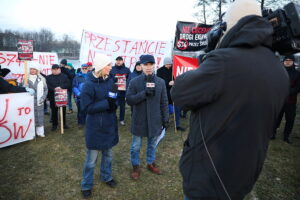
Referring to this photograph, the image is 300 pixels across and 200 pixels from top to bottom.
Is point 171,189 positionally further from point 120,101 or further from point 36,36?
point 36,36

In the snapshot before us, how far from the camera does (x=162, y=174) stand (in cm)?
349

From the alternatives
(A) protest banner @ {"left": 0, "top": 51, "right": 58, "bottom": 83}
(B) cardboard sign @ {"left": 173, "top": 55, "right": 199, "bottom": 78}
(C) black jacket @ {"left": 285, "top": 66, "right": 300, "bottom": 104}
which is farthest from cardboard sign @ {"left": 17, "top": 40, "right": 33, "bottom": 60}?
(C) black jacket @ {"left": 285, "top": 66, "right": 300, "bottom": 104}

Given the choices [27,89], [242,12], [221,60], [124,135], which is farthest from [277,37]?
[27,89]

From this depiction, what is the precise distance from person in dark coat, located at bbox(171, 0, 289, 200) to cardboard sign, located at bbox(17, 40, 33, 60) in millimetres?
5694

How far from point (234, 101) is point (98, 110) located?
1957 millimetres

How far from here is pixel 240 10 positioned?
3.87ft

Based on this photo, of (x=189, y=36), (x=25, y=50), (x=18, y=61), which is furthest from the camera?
(x=18, y=61)

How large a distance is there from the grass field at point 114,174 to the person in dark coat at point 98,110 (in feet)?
1.80

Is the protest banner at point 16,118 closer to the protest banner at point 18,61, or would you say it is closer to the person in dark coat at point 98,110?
the person in dark coat at point 98,110

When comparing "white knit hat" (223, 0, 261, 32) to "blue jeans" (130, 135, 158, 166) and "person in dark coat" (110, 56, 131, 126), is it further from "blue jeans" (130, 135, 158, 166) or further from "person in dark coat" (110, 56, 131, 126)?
"person in dark coat" (110, 56, 131, 126)

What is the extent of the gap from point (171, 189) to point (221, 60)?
8.49 feet

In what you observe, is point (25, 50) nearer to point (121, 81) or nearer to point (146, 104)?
point (121, 81)

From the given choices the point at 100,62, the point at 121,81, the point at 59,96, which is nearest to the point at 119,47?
the point at 121,81

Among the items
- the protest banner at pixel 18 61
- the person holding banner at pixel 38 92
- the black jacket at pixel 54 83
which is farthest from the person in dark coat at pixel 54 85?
the protest banner at pixel 18 61
